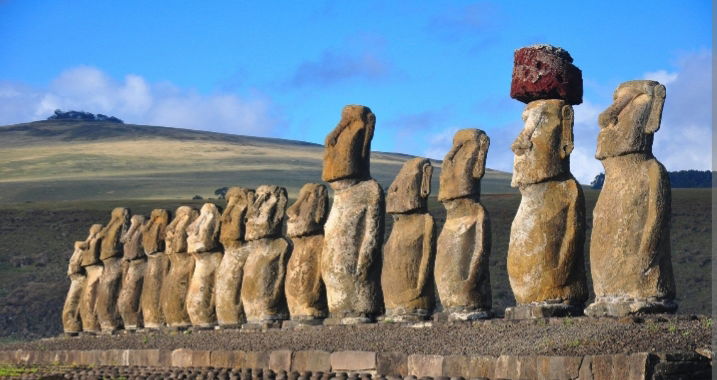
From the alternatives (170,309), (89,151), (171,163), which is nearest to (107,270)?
(170,309)

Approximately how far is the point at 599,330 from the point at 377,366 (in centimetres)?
280

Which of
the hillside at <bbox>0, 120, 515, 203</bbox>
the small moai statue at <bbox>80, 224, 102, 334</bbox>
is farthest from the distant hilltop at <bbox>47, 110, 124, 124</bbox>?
the small moai statue at <bbox>80, 224, 102, 334</bbox>

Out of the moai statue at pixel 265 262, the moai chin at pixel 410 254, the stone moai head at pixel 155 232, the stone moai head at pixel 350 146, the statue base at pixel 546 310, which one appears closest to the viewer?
the statue base at pixel 546 310

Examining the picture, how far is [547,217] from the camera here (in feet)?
54.5

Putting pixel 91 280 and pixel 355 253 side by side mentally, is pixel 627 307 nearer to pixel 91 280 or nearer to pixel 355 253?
pixel 355 253

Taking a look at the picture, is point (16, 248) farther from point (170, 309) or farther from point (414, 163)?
point (414, 163)

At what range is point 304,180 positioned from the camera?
98312 mm

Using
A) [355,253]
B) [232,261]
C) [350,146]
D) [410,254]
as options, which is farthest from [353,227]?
[232,261]

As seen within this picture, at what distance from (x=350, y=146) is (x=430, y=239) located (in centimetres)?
241

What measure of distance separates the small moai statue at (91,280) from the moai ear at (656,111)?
1687cm

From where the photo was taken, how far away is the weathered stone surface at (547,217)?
1647 cm

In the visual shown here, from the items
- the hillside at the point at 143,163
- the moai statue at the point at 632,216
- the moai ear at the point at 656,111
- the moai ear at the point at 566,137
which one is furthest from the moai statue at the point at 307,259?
the hillside at the point at 143,163

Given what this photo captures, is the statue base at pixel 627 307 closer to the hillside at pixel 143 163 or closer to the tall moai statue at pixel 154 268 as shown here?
the tall moai statue at pixel 154 268

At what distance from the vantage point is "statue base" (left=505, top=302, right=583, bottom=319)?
16.2 metres
